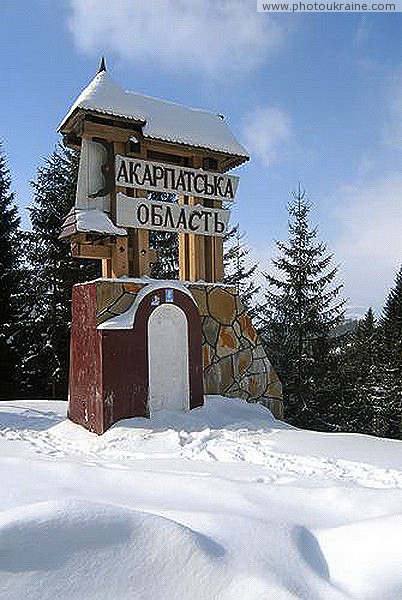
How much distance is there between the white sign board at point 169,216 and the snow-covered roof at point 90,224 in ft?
0.66

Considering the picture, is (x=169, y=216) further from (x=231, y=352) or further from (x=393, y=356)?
→ (x=393, y=356)

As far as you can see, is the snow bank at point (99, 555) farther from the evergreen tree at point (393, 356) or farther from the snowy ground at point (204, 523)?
the evergreen tree at point (393, 356)

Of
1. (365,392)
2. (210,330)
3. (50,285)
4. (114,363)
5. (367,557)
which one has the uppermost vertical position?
(50,285)

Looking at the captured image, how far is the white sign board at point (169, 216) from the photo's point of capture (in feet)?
27.1

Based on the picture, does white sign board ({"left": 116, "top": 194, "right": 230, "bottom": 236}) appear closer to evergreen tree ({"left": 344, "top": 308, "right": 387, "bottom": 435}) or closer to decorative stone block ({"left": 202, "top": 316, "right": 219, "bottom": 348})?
decorative stone block ({"left": 202, "top": 316, "right": 219, "bottom": 348})

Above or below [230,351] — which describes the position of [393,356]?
below

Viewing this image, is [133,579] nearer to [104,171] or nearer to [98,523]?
[98,523]

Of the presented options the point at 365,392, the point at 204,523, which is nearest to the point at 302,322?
the point at 365,392

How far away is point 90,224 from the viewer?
782 cm

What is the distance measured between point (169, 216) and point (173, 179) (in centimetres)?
63

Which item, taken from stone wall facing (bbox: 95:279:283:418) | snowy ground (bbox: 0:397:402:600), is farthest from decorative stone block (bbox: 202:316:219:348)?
snowy ground (bbox: 0:397:402:600)

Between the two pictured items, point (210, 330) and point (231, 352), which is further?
point (231, 352)

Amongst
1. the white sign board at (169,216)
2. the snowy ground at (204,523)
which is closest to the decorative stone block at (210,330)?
the white sign board at (169,216)

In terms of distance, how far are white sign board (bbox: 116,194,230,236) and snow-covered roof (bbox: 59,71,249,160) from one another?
105 centimetres
